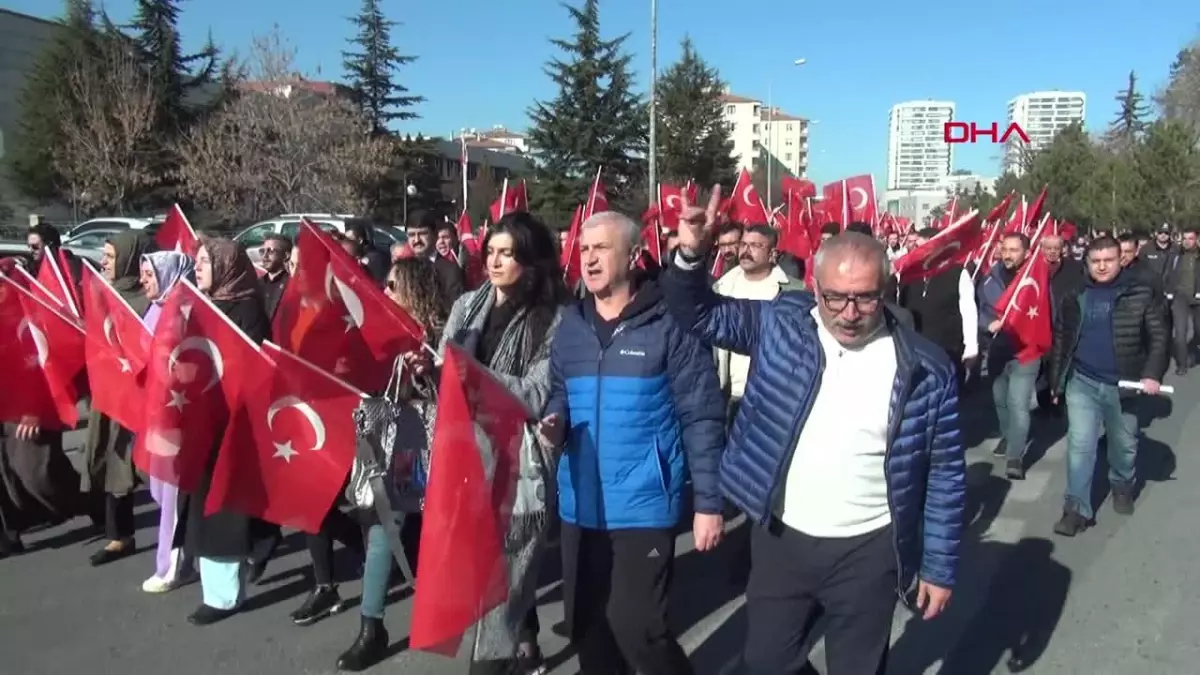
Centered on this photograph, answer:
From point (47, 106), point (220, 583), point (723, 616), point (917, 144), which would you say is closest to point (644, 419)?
point (723, 616)

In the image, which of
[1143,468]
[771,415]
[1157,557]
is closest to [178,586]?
[771,415]

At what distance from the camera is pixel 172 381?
4.55 metres

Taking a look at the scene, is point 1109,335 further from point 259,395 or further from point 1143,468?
point 259,395

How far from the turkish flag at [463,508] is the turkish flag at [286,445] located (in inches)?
45.4

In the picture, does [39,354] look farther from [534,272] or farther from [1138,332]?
[1138,332]

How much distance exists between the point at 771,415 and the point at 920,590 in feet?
2.25

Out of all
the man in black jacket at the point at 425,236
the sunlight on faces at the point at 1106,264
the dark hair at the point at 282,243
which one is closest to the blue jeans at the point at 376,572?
the man in black jacket at the point at 425,236

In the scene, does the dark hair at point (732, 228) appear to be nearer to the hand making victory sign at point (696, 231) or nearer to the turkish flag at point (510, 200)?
the hand making victory sign at point (696, 231)

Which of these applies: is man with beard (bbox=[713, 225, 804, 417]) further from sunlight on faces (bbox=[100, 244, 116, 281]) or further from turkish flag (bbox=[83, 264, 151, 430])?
sunlight on faces (bbox=[100, 244, 116, 281])

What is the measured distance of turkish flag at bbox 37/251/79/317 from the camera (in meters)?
5.85

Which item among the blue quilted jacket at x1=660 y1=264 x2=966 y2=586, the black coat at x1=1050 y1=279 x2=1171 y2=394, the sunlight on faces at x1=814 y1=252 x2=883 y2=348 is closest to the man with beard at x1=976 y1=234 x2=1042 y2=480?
the black coat at x1=1050 y1=279 x2=1171 y2=394

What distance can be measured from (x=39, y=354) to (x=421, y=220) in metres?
2.85

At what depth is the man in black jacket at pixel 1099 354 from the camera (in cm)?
616

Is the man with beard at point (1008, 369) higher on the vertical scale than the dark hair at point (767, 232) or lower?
lower
